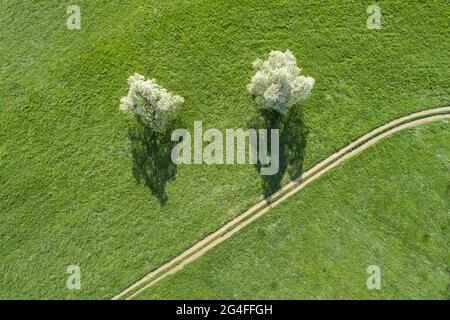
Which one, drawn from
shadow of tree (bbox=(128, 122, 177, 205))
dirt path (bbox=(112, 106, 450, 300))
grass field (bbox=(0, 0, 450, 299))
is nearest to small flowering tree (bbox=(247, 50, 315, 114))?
grass field (bbox=(0, 0, 450, 299))

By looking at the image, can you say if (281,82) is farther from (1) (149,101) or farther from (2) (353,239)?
(2) (353,239)

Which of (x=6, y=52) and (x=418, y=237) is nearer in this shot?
(x=418, y=237)

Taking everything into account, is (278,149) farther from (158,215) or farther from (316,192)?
(158,215)

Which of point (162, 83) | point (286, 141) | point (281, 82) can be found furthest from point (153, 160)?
point (281, 82)

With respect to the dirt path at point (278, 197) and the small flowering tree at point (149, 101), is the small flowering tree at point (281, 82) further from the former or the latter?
the small flowering tree at point (149, 101)

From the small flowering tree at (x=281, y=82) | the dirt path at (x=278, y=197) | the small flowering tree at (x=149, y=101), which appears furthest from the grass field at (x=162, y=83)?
the small flowering tree at (x=281, y=82)

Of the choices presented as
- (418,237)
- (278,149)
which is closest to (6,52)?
(278,149)
